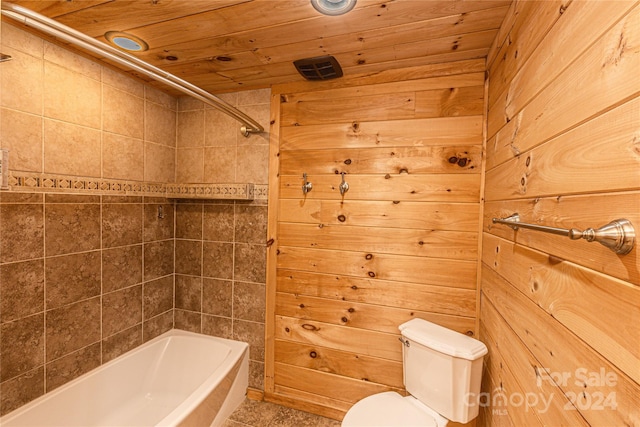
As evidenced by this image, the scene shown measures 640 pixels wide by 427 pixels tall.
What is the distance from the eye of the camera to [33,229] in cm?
146

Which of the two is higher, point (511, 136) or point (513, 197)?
point (511, 136)

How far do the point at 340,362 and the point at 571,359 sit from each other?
1459 mm

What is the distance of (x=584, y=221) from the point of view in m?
0.67

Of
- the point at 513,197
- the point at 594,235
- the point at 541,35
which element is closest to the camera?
the point at 594,235

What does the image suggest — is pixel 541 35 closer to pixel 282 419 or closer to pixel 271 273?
pixel 271 273

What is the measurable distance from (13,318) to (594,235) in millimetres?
2233

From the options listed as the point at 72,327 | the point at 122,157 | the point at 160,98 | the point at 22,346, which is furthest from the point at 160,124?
the point at 22,346

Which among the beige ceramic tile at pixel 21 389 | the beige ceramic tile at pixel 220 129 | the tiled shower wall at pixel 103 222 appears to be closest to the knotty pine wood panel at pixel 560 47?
the tiled shower wall at pixel 103 222

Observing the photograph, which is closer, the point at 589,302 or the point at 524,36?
the point at 589,302

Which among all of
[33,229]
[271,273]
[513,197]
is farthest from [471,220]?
[33,229]

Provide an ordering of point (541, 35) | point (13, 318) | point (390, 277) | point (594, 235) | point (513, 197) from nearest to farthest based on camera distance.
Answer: point (594, 235)
point (541, 35)
point (513, 197)
point (13, 318)
point (390, 277)

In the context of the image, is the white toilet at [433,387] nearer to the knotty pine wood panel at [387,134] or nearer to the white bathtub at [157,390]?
the white bathtub at [157,390]

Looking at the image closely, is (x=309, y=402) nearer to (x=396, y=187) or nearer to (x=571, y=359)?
(x=396, y=187)

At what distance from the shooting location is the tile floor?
1.89 m
